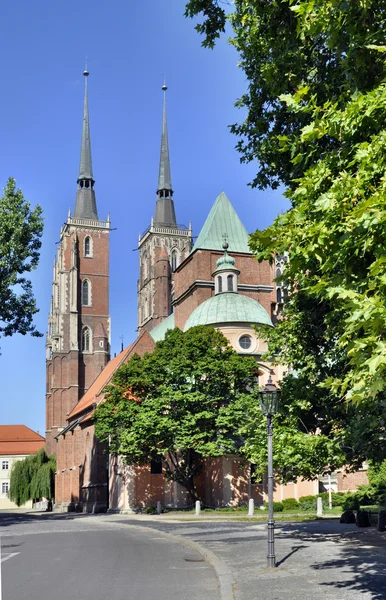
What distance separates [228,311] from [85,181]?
181 feet

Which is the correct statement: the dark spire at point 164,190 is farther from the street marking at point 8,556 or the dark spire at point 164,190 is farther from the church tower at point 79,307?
the street marking at point 8,556

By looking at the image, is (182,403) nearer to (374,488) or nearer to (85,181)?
(374,488)

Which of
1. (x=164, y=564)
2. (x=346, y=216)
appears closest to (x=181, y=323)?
(x=164, y=564)

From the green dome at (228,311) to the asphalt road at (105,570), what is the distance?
87.7ft

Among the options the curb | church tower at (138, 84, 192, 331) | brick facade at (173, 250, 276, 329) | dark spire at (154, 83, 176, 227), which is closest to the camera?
the curb

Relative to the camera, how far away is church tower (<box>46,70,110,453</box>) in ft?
275

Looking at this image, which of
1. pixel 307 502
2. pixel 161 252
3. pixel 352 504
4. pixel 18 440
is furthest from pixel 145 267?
pixel 352 504

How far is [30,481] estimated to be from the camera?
68812mm

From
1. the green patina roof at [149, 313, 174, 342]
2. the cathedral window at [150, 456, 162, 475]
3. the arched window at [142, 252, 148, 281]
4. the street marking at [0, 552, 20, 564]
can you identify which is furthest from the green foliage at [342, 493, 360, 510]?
the arched window at [142, 252, 148, 281]

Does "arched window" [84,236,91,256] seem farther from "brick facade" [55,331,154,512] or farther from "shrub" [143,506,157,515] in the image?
"shrub" [143,506,157,515]

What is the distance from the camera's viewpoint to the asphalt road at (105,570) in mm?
11117

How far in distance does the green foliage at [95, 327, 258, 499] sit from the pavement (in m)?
17.8

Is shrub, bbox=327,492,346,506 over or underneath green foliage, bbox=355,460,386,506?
underneath

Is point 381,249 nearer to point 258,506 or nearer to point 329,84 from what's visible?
point 329,84
